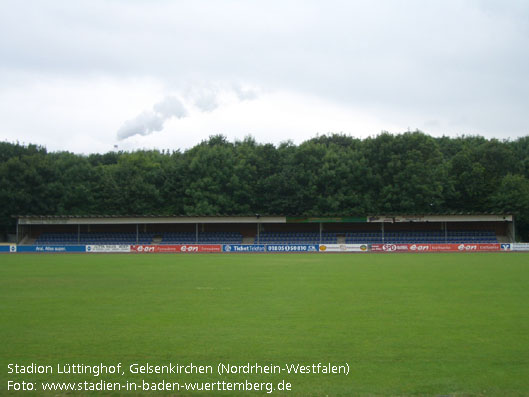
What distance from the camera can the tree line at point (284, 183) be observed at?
66250 mm

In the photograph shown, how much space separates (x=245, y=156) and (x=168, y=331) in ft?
210

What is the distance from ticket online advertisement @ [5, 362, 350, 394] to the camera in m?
7.17

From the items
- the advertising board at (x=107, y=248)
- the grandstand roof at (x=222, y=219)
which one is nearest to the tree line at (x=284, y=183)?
the grandstand roof at (x=222, y=219)

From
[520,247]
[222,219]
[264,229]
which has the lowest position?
[520,247]

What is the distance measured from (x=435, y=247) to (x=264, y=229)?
2213 centimetres

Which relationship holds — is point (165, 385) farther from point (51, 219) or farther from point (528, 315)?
point (51, 219)

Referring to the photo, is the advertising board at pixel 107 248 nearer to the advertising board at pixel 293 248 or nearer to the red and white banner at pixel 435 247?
the advertising board at pixel 293 248

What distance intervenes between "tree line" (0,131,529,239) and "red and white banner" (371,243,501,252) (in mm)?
14645

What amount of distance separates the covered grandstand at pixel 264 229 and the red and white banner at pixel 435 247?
4948mm

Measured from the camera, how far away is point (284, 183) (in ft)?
226

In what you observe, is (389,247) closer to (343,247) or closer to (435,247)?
(435,247)

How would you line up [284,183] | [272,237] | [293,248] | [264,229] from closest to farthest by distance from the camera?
1. [293,248]
2. [272,237]
3. [264,229]
4. [284,183]

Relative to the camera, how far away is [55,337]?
32.9ft

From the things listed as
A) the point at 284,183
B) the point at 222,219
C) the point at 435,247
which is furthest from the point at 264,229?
the point at 435,247
